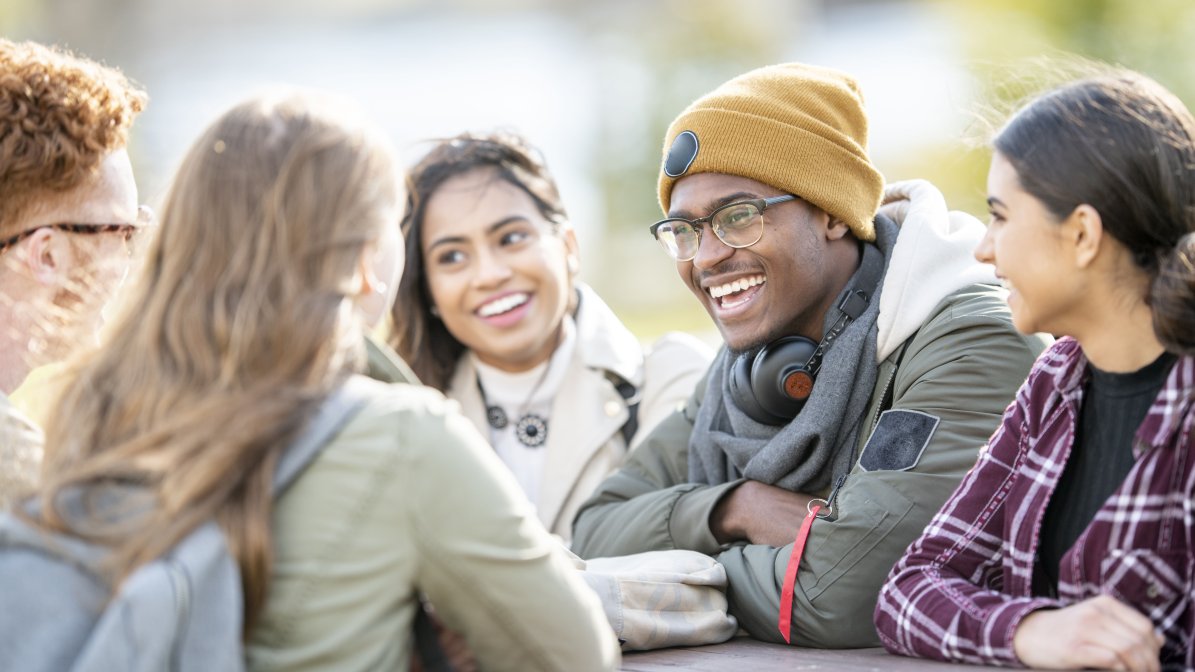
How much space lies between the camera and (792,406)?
3848 millimetres

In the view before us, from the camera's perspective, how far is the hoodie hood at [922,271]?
12.2 ft

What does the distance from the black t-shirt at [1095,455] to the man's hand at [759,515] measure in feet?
2.87

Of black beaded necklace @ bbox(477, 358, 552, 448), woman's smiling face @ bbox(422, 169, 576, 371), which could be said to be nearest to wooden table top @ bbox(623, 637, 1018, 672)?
black beaded necklace @ bbox(477, 358, 552, 448)

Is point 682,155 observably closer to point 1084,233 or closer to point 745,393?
point 745,393

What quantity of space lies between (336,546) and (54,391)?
2.12 feet

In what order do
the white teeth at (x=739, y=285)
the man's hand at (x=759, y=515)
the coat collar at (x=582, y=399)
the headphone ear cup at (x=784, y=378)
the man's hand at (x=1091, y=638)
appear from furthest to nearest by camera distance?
→ the coat collar at (x=582, y=399) → the white teeth at (x=739, y=285) → the headphone ear cup at (x=784, y=378) → the man's hand at (x=759, y=515) → the man's hand at (x=1091, y=638)

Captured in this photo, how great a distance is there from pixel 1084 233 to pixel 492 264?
2.38 m

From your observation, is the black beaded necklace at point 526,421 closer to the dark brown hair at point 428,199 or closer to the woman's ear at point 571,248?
the dark brown hair at point 428,199

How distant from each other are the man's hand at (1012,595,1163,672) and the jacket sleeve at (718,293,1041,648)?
642 mm

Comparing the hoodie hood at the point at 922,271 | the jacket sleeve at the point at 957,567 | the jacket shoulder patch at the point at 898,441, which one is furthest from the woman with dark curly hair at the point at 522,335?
the jacket sleeve at the point at 957,567

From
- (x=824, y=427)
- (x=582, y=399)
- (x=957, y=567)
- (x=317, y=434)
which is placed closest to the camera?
(x=317, y=434)

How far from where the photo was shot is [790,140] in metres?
3.86

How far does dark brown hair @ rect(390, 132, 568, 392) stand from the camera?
4773mm

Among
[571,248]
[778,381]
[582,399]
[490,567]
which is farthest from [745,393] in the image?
[490,567]
